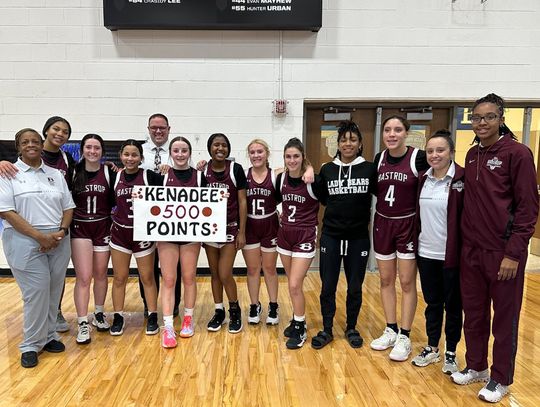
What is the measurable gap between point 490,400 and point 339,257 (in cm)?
127

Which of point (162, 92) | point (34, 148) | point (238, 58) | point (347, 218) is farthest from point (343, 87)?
point (34, 148)

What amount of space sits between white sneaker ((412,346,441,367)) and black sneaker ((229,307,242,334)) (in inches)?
54.9

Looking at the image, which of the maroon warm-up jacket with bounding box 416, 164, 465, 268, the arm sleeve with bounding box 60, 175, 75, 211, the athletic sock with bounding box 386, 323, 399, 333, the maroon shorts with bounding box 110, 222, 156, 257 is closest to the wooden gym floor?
the athletic sock with bounding box 386, 323, 399, 333

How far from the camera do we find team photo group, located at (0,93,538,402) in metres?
2.22

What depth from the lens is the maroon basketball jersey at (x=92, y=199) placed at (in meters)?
2.98

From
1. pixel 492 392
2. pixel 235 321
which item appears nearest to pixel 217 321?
pixel 235 321

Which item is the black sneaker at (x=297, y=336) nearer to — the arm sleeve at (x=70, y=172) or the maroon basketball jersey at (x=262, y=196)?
the maroon basketball jersey at (x=262, y=196)

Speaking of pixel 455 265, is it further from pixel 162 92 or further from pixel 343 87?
pixel 162 92

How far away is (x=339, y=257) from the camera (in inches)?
115

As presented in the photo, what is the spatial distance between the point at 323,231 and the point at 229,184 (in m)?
0.84

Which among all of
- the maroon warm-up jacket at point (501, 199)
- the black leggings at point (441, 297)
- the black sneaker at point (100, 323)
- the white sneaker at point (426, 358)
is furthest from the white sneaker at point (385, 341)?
the black sneaker at point (100, 323)

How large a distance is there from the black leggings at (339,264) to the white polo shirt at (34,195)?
1.97 metres

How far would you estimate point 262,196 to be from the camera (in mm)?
3098

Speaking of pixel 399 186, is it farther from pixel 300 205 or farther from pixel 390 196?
pixel 300 205
